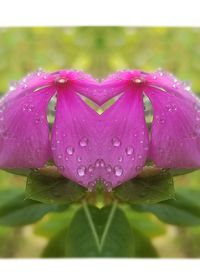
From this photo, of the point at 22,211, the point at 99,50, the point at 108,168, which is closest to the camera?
the point at 108,168

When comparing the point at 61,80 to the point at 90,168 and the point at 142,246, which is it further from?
the point at 142,246

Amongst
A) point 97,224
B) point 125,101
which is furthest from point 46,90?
point 97,224

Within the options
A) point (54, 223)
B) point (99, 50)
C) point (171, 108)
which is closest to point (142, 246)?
point (54, 223)

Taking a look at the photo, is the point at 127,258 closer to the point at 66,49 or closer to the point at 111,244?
the point at 111,244

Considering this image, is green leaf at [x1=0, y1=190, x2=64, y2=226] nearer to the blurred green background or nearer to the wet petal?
the wet petal

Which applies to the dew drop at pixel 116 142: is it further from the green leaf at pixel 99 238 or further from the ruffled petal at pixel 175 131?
the green leaf at pixel 99 238
